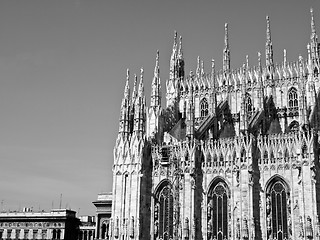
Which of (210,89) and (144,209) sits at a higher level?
(210,89)

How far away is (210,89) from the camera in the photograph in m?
74.4

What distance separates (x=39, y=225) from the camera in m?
92.6

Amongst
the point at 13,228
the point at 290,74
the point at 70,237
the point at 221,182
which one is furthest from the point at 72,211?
the point at 290,74

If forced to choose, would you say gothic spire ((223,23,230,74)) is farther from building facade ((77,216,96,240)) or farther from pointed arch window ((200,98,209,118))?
building facade ((77,216,96,240))

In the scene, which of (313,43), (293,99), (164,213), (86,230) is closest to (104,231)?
(86,230)

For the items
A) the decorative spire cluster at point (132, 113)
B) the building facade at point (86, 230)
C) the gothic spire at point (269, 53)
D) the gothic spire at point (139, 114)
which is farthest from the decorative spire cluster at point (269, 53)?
the building facade at point (86, 230)

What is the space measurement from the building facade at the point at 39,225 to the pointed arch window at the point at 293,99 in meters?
45.1

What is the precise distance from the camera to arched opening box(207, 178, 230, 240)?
60.4 metres

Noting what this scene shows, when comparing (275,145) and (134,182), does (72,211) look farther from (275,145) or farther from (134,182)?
(275,145)

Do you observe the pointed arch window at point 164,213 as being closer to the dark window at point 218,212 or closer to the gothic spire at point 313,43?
the dark window at point 218,212

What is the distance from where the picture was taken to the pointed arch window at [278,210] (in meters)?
57.0

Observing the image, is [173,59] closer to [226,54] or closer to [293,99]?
[226,54]

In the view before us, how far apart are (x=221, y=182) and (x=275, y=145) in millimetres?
7747

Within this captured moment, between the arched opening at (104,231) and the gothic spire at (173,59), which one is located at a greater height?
the gothic spire at (173,59)
